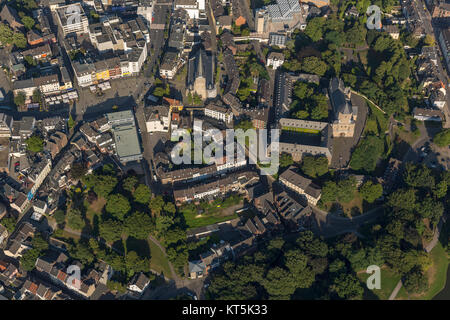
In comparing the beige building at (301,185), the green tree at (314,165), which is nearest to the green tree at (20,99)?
the beige building at (301,185)

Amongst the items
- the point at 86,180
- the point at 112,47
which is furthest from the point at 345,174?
the point at 112,47

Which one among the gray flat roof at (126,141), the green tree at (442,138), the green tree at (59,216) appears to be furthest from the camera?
the green tree at (442,138)

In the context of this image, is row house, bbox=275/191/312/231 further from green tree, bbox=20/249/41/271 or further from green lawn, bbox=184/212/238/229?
green tree, bbox=20/249/41/271

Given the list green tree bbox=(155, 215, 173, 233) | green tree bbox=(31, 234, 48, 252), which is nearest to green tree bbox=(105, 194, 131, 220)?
green tree bbox=(155, 215, 173, 233)

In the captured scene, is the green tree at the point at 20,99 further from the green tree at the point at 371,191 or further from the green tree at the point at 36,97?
the green tree at the point at 371,191

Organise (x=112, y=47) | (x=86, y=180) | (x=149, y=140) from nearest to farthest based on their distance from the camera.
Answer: (x=86, y=180), (x=149, y=140), (x=112, y=47)

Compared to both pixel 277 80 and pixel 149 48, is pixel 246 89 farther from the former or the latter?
pixel 149 48
